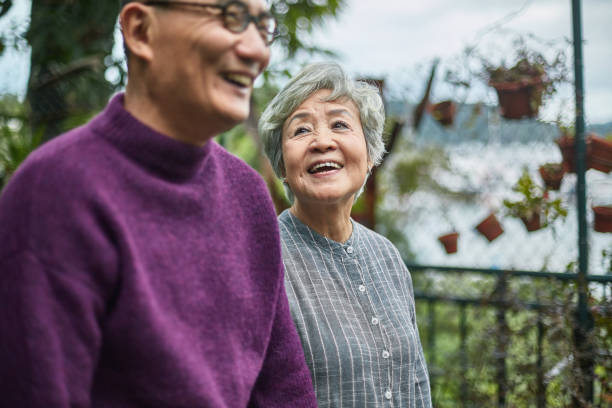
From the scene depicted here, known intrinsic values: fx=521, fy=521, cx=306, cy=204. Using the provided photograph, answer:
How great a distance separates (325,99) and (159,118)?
27.7 inches

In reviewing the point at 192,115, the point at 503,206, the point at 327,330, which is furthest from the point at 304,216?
the point at 503,206

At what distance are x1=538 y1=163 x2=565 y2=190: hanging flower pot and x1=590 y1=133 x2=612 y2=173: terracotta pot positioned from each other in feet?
0.51

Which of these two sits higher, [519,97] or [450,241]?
[519,97]

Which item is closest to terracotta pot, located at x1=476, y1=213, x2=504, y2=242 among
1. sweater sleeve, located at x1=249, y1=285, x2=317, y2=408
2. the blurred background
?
the blurred background

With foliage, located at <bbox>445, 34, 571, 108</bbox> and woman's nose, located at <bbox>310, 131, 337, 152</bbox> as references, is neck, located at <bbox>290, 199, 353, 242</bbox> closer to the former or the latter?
woman's nose, located at <bbox>310, 131, 337, 152</bbox>

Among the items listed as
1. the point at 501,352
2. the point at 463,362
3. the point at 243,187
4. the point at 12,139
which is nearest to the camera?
the point at 243,187

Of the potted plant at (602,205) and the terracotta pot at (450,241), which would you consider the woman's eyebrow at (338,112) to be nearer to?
the potted plant at (602,205)

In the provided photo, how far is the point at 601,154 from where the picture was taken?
2.43 m

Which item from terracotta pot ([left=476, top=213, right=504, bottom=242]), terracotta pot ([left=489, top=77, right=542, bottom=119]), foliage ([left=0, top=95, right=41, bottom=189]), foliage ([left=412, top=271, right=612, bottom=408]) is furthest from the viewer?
foliage ([left=0, top=95, right=41, bottom=189])

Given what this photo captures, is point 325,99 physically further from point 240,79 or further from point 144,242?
point 144,242

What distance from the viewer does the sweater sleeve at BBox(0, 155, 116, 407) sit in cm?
65

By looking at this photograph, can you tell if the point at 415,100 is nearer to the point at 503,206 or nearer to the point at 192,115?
the point at 503,206

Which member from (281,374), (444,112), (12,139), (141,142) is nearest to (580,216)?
(444,112)

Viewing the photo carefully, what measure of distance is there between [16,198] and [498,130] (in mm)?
2822
